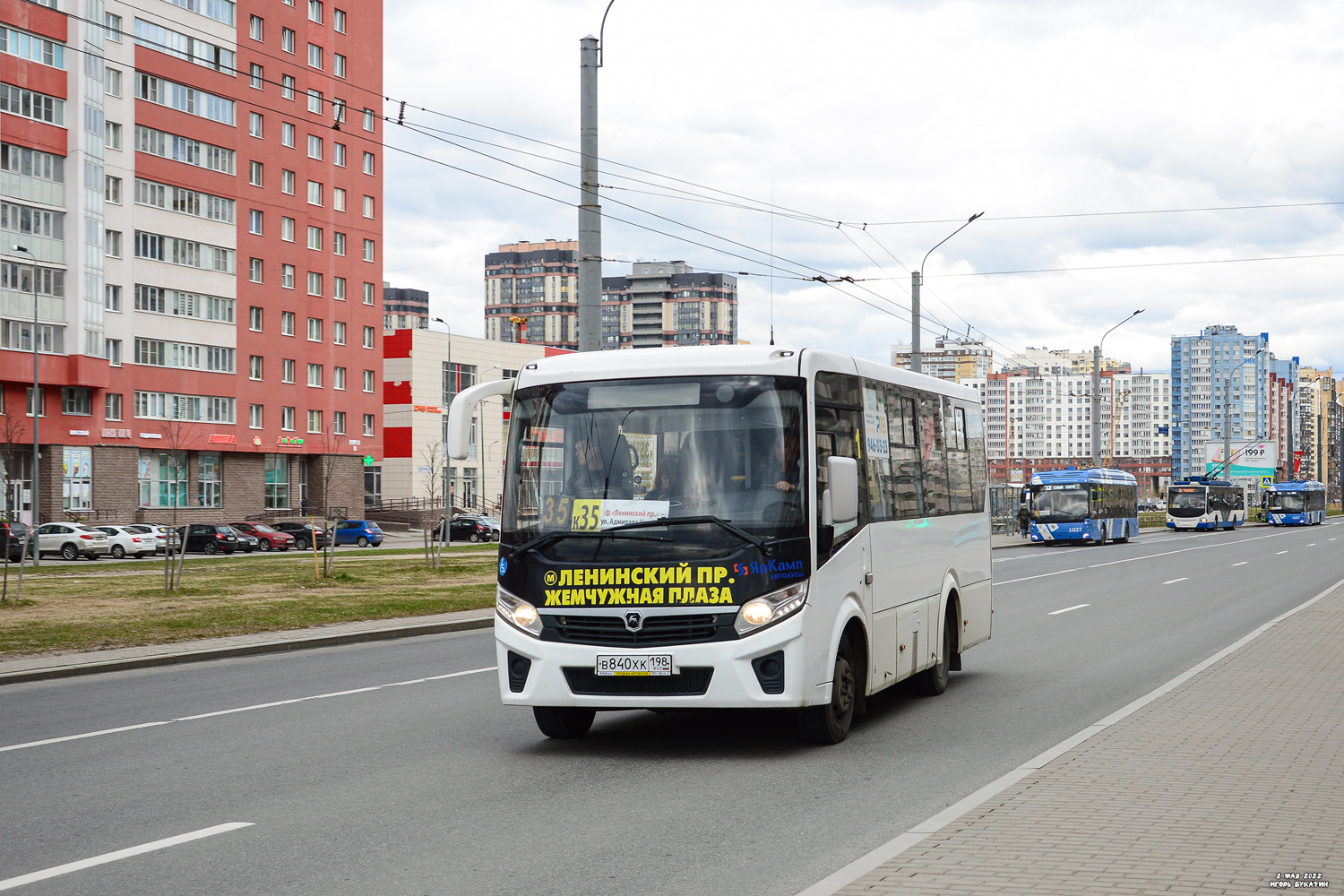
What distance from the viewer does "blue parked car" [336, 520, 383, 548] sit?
6334cm

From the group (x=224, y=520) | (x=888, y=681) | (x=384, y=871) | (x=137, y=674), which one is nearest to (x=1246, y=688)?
(x=888, y=681)

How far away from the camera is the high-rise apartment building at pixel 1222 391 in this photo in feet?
408

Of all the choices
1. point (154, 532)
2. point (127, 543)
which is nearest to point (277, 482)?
point (154, 532)

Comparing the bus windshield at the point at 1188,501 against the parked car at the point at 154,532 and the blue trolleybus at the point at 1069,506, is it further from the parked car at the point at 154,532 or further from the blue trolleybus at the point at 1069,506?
the parked car at the point at 154,532

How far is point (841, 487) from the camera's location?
28.7 ft

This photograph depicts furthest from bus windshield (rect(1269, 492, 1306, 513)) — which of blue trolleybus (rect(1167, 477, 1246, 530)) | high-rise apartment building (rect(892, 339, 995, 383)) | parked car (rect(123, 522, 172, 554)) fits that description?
parked car (rect(123, 522, 172, 554))

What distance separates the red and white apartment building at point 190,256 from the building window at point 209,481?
0.11m

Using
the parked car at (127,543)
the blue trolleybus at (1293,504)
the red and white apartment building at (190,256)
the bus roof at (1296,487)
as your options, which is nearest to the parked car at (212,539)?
the parked car at (127,543)

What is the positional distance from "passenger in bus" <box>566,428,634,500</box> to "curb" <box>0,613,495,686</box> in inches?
308

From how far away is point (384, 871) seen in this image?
19.4ft

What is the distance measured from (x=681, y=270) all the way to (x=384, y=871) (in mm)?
126924

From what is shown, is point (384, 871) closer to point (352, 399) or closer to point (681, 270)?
point (352, 399)

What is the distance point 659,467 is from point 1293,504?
276 ft

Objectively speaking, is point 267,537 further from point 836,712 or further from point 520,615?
point 836,712
